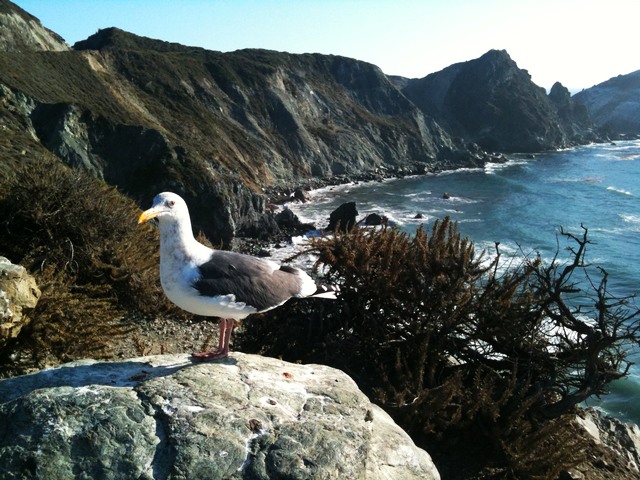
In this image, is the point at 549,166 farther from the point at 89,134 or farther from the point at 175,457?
the point at 175,457

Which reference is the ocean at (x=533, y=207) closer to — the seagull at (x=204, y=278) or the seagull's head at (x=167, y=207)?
the seagull at (x=204, y=278)

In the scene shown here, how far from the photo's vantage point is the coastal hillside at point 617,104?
425 feet

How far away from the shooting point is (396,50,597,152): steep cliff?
98125mm

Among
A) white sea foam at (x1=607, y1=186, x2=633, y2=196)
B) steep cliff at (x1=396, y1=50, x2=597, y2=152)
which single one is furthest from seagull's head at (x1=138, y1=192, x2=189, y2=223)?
steep cliff at (x1=396, y1=50, x2=597, y2=152)

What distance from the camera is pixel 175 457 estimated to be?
3492 millimetres

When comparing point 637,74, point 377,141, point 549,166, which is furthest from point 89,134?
point 637,74

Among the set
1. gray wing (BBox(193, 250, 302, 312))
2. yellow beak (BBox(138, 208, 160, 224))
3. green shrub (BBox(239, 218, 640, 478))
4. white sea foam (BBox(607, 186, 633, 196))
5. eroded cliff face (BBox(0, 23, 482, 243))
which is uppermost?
eroded cliff face (BBox(0, 23, 482, 243))

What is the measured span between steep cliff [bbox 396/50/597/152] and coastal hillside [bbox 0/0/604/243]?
354 mm

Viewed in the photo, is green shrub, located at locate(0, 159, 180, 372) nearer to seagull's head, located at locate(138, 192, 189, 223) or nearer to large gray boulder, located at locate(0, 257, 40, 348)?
large gray boulder, located at locate(0, 257, 40, 348)

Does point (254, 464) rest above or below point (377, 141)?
below

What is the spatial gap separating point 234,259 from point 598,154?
97306mm

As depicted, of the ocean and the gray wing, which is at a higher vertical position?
the gray wing

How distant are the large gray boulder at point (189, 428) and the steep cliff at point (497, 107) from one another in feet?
322

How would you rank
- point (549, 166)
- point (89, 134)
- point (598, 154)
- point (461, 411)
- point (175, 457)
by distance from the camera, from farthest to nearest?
point (598, 154), point (549, 166), point (89, 134), point (461, 411), point (175, 457)
